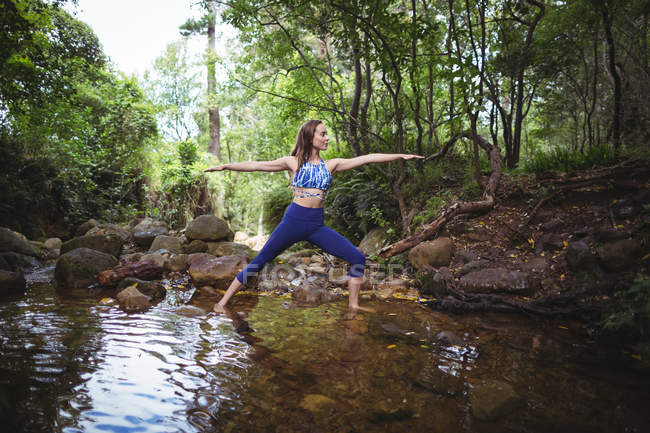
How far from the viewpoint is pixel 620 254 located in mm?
3771

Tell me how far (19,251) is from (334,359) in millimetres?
7683

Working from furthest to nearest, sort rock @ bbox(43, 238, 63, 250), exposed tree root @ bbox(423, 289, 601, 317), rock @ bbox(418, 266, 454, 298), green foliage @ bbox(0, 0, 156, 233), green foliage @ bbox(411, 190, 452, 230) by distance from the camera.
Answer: rock @ bbox(43, 238, 63, 250) < green foliage @ bbox(411, 190, 452, 230) < green foliage @ bbox(0, 0, 156, 233) < rock @ bbox(418, 266, 454, 298) < exposed tree root @ bbox(423, 289, 601, 317)

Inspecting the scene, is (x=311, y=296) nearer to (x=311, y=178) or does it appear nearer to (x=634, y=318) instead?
(x=311, y=178)

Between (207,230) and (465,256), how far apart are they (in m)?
5.87

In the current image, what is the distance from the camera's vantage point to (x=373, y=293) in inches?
201

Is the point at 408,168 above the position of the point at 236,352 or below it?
above

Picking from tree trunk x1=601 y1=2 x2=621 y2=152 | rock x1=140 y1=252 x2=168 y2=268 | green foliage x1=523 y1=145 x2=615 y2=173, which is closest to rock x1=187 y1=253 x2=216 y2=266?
rock x1=140 y1=252 x2=168 y2=268

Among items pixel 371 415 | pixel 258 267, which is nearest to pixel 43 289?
pixel 258 267

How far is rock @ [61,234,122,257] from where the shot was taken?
7.18 m

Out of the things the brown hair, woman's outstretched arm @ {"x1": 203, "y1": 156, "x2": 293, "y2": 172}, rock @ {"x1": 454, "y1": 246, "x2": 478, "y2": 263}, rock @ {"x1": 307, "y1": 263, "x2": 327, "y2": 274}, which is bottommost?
rock @ {"x1": 307, "y1": 263, "x2": 327, "y2": 274}

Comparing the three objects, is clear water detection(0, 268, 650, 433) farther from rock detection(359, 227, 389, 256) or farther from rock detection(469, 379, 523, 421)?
rock detection(359, 227, 389, 256)

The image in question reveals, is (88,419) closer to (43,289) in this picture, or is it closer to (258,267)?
(258,267)

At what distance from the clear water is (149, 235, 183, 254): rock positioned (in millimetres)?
4423

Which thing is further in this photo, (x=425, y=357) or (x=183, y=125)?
(x=183, y=125)
